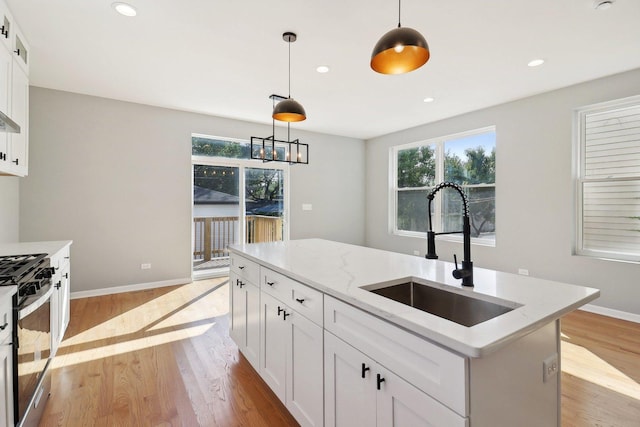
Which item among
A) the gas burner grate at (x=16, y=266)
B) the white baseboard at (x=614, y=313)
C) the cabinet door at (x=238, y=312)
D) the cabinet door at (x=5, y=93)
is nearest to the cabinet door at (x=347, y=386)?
the cabinet door at (x=238, y=312)

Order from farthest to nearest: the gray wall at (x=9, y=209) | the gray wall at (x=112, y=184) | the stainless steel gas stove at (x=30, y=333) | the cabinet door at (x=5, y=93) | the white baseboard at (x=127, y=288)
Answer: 1. the white baseboard at (x=127, y=288)
2. the gray wall at (x=112, y=184)
3. the gray wall at (x=9, y=209)
4. the cabinet door at (x=5, y=93)
5. the stainless steel gas stove at (x=30, y=333)

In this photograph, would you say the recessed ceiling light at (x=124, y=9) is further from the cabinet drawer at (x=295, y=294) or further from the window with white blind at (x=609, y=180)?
the window with white blind at (x=609, y=180)

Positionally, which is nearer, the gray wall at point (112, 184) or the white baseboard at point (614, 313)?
the white baseboard at point (614, 313)

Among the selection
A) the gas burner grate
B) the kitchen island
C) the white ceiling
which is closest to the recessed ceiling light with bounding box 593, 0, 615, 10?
the white ceiling

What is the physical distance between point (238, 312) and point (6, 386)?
134cm

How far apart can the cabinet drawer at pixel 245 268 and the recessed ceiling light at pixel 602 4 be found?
305cm

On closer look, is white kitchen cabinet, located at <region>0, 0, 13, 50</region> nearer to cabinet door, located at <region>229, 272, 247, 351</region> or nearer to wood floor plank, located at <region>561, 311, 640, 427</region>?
cabinet door, located at <region>229, 272, 247, 351</region>

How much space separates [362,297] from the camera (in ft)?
4.05

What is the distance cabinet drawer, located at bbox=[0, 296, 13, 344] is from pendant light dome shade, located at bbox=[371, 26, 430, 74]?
200 centimetres

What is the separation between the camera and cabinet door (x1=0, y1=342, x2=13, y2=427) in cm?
124

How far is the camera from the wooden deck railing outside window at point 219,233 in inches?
202

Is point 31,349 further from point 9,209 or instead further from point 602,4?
point 602,4

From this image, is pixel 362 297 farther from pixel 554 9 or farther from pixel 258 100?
pixel 258 100

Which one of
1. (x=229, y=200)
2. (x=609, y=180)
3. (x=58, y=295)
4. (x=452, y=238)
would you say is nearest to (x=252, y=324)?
(x=58, y=295)
